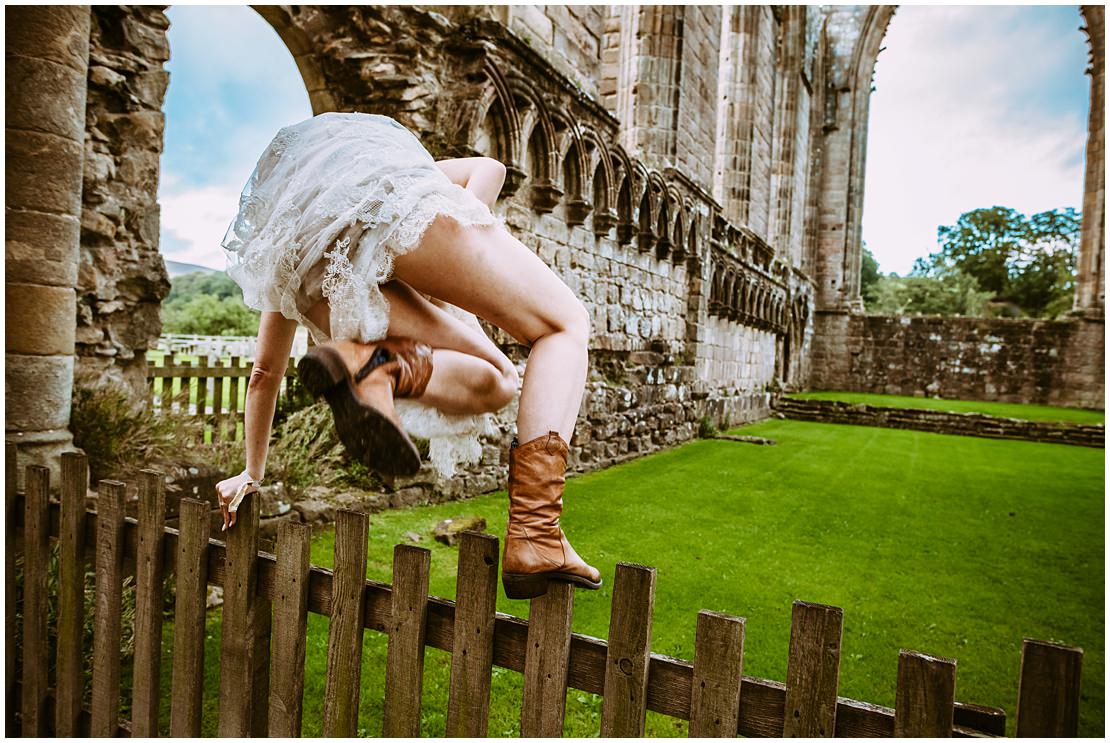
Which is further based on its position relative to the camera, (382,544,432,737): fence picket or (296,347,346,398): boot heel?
(382,544,432,737): fence picket

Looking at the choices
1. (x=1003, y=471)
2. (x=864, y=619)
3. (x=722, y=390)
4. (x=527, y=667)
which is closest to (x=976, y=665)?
(x=864, y=619)

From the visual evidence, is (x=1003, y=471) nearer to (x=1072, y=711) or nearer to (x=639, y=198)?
(x=639, y=198)

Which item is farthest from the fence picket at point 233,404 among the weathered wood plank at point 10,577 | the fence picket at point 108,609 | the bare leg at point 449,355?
the bare leg at point 449,355

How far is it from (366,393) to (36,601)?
2.08 m

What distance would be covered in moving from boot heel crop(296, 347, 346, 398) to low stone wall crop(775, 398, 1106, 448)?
53.9 ft

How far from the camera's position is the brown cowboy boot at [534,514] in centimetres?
134

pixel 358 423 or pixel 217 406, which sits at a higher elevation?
pixel 358 423

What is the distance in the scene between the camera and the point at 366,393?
118cm

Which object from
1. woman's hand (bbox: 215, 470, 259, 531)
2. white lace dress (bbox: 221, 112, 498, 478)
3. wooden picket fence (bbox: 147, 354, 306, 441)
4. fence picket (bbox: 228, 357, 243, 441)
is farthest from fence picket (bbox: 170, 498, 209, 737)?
fence picket (bbox: 228, 357, 243, 441)

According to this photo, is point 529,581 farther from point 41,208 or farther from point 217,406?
point 217,406

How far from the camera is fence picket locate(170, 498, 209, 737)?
2084 millimetres

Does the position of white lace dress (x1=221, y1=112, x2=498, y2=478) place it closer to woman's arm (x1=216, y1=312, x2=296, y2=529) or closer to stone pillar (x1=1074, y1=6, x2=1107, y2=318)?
woman's arm (x1=216, y1=312, x2=296, y2=529)

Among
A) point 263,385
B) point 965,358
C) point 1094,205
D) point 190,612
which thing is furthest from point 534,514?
point 1094,205

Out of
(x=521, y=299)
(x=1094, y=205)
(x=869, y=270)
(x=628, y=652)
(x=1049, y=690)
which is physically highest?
(x=869, y=270)
